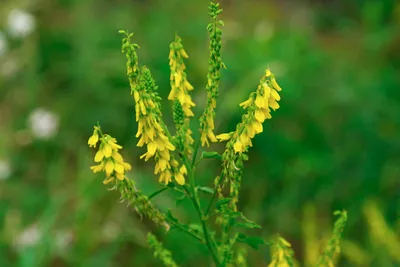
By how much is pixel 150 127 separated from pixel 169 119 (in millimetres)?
2019

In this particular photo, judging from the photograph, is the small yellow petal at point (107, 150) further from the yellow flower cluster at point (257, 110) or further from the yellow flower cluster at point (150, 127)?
the yellow flower cluster at point (257, 110)

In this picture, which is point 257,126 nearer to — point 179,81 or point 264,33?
point 179,81

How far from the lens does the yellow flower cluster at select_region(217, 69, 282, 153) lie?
38.9 inches

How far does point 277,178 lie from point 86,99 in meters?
1.09

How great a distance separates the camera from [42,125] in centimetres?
294

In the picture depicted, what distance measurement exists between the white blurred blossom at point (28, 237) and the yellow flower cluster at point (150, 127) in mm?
1393

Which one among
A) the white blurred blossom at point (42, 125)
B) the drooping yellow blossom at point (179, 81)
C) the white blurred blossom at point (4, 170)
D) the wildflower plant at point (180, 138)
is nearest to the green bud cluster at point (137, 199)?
the wildflower plant at point (180, 138)

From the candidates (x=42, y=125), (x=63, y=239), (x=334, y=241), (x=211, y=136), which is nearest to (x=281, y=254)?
(x=334, y=241)

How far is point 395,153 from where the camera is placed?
2.80 m

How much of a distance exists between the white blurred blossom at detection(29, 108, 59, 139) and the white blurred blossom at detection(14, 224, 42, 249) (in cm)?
56

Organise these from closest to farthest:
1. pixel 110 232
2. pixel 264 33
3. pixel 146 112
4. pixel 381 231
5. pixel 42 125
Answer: pixel 146 112
pixel 381 231
pixel 110 232
pixel 42 125
pixel 264 33

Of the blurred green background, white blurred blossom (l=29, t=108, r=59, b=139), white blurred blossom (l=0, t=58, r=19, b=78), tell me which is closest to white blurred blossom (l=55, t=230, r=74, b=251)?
the blurred green background

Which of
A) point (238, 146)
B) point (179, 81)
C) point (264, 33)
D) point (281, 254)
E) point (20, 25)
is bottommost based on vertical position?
point (281, 254)

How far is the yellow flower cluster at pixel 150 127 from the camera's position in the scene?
0.98 metres
